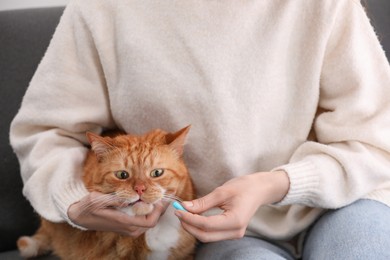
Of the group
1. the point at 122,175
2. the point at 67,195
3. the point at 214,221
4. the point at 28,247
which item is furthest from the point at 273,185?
the point at 28,247

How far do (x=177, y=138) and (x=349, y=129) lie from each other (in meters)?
0.36

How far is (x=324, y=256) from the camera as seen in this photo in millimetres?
869

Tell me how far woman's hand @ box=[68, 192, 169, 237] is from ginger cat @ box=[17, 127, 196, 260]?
0.01 metres

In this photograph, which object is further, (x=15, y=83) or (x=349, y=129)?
(x=15, y=83)

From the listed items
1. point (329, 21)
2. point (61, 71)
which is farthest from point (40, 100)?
point (329, 21)

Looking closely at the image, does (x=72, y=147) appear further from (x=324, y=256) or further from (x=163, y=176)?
(x=324, y=256)

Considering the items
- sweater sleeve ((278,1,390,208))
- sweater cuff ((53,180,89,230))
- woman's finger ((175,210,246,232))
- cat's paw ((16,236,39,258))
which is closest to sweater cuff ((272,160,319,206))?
sweater sleeve ((278,1,390,208))

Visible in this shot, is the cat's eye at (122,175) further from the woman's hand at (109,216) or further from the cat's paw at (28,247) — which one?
the cat's paw at (28,247)

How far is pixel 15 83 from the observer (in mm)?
1283

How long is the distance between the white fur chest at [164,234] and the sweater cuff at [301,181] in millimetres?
209

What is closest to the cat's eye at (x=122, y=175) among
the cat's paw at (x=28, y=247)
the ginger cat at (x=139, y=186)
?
the ginger cat at (x=139, y=186)

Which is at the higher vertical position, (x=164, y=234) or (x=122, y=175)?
(x=122, y=175)

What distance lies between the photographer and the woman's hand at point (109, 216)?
2.60 ft

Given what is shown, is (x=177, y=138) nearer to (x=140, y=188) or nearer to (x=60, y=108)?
(x=140, y=188)
